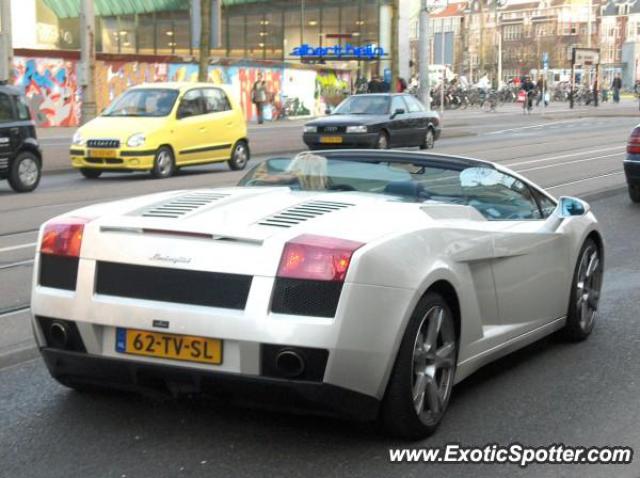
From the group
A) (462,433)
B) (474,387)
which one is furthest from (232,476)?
(474,387)

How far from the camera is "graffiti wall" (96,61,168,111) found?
121ft

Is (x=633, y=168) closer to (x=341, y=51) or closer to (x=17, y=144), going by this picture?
(x=17, y=144)

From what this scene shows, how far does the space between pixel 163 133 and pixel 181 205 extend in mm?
15132

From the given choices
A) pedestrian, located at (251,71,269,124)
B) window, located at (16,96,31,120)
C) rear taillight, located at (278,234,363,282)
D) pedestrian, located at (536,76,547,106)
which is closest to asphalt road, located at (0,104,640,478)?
rear taillight, located at (278,234,363,282)

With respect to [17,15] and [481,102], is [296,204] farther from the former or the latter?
[481,102]

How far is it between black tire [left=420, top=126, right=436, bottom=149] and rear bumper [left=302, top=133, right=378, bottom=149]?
9.14ft

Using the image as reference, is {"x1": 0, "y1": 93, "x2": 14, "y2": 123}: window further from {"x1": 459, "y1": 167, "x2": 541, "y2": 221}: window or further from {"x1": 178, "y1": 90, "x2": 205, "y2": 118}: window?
{"x1": 459, "y1": 167, "x2": 541, "y2": 221}: window

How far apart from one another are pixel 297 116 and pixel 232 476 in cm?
4177

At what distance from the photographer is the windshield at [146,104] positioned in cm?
1998

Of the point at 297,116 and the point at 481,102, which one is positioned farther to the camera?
the point at 481,102

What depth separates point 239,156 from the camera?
21.6 metres

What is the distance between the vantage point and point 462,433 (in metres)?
4.61

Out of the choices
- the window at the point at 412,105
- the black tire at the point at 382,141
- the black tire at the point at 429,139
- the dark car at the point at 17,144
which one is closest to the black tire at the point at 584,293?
the dark car at the point at 17,144

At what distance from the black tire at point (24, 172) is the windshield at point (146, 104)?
3152 millimetres
